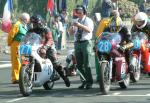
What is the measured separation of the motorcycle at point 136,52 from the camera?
51.0 feet

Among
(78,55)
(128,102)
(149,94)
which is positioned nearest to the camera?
(128,102)

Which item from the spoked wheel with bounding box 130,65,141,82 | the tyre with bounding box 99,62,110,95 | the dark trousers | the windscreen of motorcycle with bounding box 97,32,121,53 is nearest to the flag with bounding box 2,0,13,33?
the spoked wheel with bounding box 130,65,141,82

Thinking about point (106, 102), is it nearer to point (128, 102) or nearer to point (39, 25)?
point (128, 102)

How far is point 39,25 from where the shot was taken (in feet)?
47.0

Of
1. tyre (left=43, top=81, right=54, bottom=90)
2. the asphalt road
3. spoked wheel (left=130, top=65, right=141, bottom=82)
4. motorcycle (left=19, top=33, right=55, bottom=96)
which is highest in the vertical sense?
motorcycle (left=19, top=33, right=55, bottom=96)

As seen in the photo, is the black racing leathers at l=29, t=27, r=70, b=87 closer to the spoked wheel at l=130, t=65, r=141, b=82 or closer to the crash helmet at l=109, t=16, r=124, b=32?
the crash helmet at l=109, t=16, r=124, b=32

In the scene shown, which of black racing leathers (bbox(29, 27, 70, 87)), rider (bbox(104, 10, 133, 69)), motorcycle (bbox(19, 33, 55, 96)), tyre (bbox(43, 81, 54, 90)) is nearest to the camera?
motorcycle (bbox(19, 33, 55, 96))

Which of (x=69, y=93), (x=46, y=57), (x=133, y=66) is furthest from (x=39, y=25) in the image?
(x=133, y=66)

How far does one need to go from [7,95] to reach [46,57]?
120 centimetres

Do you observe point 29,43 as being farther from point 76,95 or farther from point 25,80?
point 76,95

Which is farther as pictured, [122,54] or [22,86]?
[122,54]

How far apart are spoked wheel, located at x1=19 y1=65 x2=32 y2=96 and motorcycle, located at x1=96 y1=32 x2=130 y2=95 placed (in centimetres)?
148

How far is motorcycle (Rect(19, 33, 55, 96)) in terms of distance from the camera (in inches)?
531

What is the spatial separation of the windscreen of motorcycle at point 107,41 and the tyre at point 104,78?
0.32 meters
